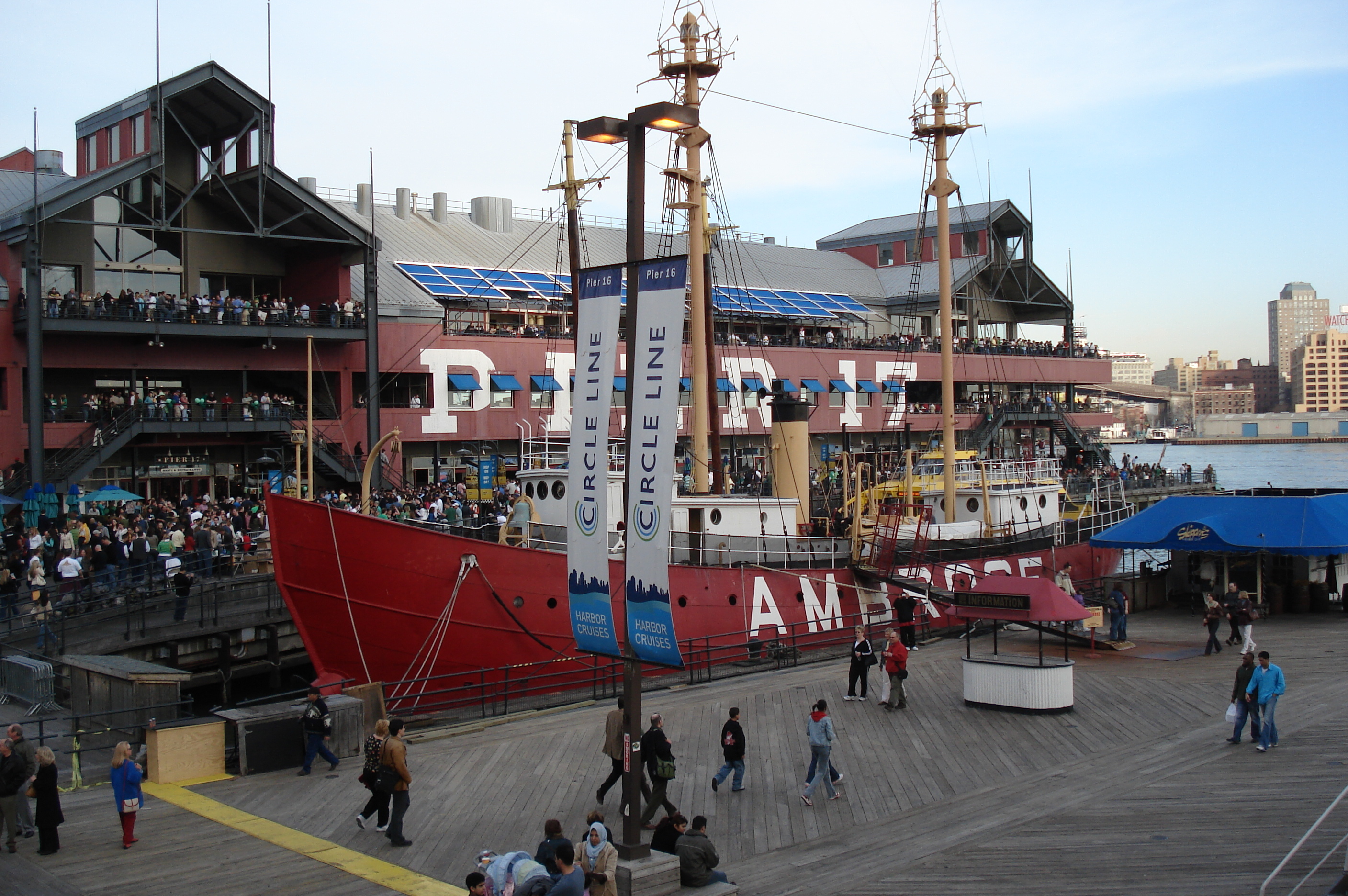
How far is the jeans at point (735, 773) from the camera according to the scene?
13.8 m

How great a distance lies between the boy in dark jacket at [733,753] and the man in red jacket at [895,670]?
432 cm

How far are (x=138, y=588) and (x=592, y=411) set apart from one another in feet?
57.9

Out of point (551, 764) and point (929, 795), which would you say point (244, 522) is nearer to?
point (551, 764)

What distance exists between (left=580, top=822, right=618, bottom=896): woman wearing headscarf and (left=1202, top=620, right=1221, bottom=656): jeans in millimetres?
15174

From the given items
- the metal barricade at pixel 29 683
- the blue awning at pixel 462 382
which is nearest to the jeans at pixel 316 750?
the metal barricade at pixel 29 683

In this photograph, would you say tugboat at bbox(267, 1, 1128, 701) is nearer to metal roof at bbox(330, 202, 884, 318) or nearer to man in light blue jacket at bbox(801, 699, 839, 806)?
man in light blue jacket at bbox(801, 699, 839, 806)

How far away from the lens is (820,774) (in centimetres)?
1377

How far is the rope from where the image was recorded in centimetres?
2000

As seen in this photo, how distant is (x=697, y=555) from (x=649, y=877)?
14931mm

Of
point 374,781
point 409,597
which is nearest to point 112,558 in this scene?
point 409,597

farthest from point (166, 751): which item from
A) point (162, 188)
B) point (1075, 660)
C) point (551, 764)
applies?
point (162, 188)

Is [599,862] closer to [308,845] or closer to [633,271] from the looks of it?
[308,845]

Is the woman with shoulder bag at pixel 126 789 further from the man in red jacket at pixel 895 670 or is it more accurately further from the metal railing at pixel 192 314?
the metal railing at pixel 192 314

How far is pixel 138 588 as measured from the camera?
25047mm
